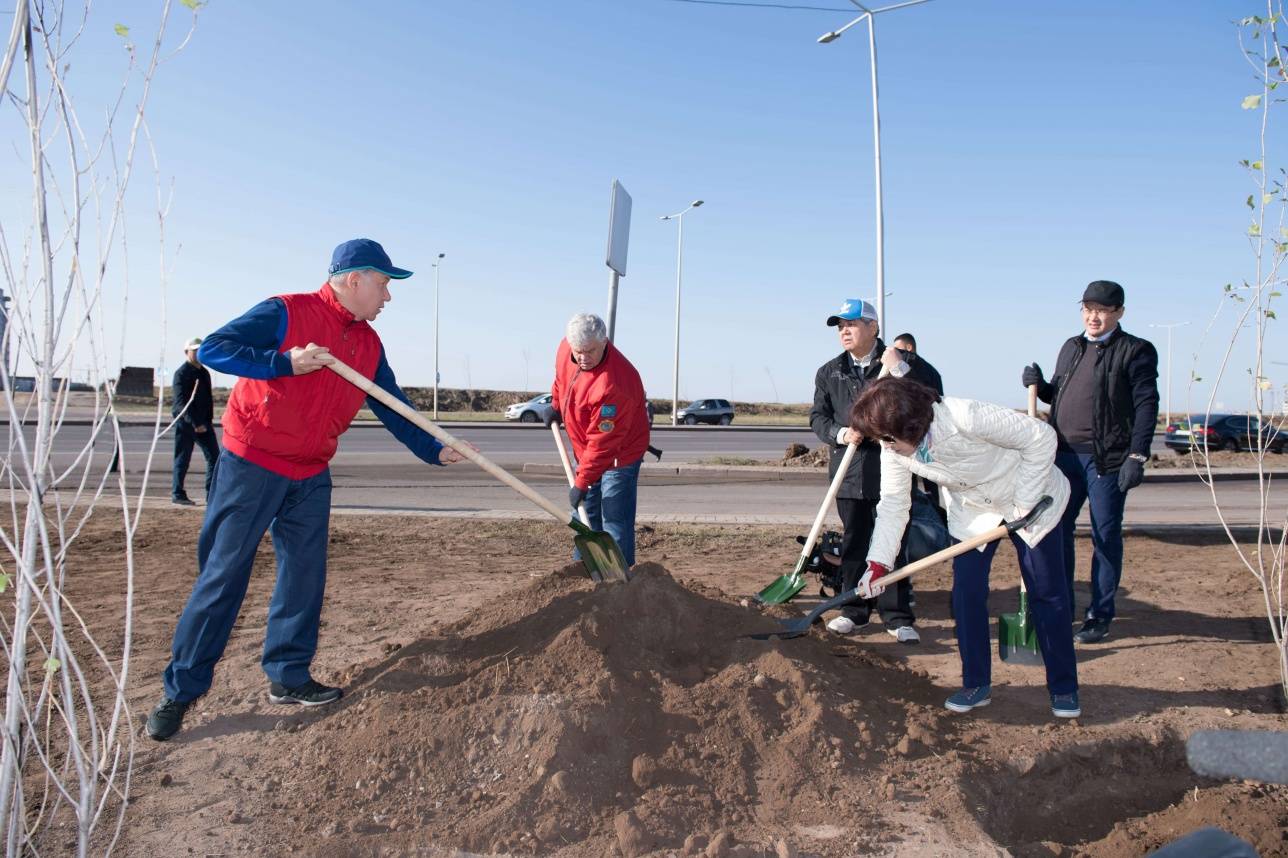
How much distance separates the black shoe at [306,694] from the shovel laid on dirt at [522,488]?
1067 millimetres

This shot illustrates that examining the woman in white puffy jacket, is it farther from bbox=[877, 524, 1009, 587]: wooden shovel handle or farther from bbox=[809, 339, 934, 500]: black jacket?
bbox=[809, 339, 934, 500]: black jacket

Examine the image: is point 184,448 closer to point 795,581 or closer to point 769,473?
point 795,581

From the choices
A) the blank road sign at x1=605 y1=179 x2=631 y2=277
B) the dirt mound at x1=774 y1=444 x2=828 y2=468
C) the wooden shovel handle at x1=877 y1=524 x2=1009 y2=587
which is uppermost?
the blank road sign at x1=605 y1=179 x2=631 y2=277

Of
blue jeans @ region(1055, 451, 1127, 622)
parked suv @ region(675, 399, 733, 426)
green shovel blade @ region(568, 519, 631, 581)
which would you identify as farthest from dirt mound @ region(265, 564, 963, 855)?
parked suv @ region(675, 399, 733, 426)

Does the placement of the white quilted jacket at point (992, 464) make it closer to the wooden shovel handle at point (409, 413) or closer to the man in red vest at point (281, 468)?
the wooden shovel handle at point (409, 413)

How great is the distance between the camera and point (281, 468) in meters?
3.50

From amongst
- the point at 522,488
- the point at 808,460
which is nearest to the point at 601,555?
the point at 522,488

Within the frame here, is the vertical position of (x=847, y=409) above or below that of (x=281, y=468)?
above

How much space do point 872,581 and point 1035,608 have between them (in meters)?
0.65

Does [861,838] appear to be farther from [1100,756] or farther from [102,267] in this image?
[102,267]

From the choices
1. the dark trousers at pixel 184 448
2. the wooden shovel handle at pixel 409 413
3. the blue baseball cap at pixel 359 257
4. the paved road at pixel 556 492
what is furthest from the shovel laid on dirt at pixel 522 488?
the dark trousers at pixel 184 448

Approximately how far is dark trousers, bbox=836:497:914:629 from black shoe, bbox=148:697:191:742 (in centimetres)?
330

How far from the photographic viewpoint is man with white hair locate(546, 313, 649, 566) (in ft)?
16.2

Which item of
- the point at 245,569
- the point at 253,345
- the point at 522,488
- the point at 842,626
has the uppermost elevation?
the point at 253,345
